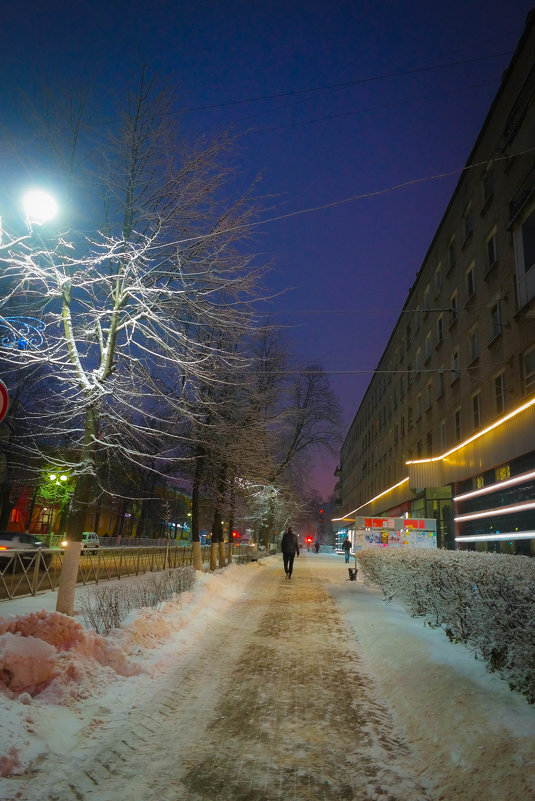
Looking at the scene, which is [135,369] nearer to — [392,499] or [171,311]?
[171,311]

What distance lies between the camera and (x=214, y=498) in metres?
19.2

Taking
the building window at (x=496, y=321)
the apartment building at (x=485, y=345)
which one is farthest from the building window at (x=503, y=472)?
the building window at (x=496, y=321)

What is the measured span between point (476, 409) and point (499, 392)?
2.93 meters

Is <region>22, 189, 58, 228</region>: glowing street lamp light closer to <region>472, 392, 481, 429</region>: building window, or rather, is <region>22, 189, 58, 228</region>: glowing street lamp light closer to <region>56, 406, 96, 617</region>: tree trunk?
<region>56, 406, 96, 617</region>: tree trunk

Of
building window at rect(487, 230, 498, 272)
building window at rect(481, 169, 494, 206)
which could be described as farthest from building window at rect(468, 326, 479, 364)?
building window at rect(481, 169, 494, 206)

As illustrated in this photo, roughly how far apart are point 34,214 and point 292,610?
9.22 m

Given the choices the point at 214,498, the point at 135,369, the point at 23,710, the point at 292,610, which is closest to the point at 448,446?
the point at 214,498

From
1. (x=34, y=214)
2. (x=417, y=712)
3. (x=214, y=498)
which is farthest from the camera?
(x=214, y=498)

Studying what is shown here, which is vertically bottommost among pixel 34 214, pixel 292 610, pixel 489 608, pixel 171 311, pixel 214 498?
pixel 292 610

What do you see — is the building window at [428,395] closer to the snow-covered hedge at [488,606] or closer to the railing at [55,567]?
the railing at [55,567]

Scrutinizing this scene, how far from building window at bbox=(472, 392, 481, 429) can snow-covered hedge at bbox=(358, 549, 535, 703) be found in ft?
43.4

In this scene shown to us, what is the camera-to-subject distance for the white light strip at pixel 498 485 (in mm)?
15633

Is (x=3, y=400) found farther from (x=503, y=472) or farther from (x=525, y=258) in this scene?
(x=503, y=472)

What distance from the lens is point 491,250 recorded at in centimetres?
2062
